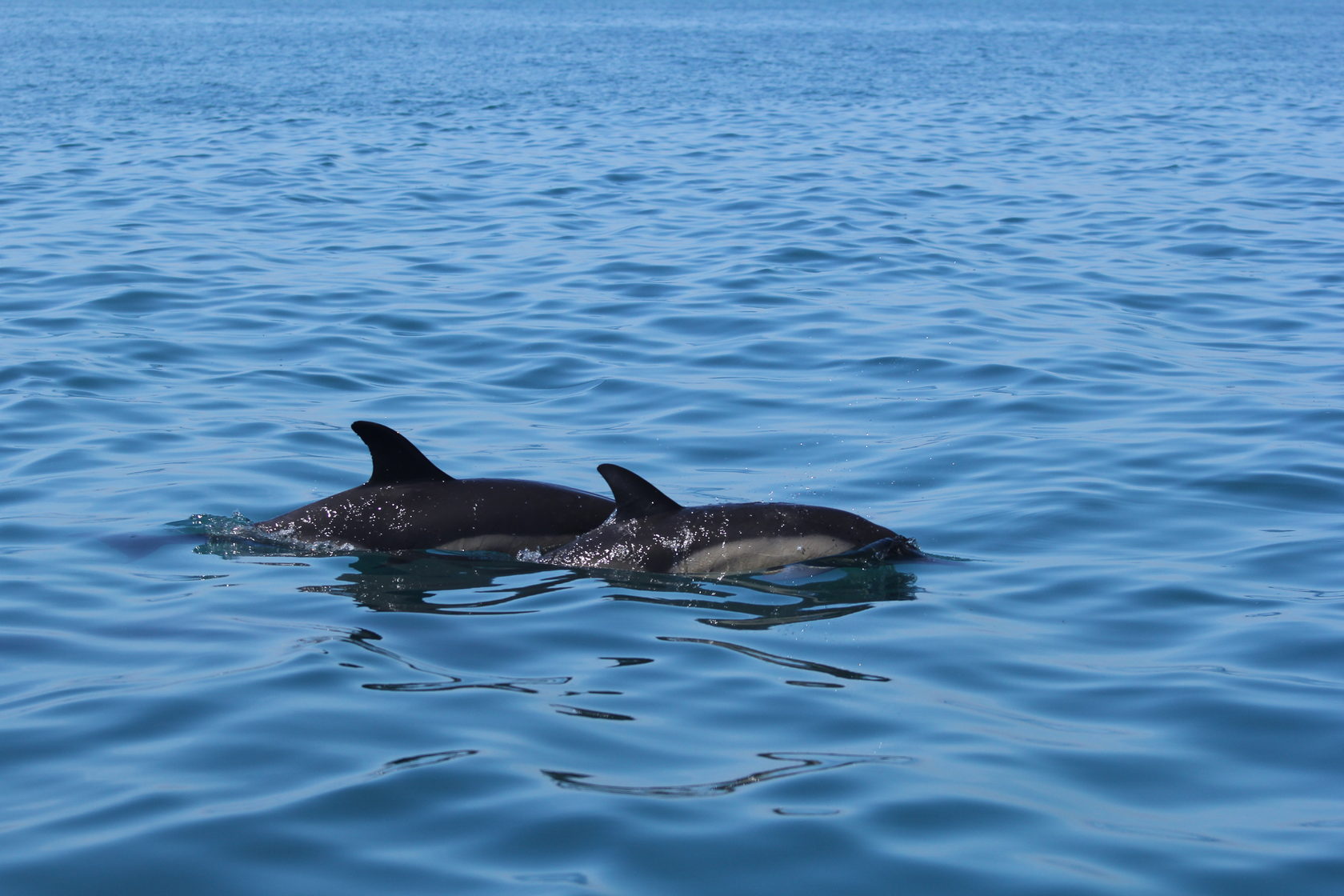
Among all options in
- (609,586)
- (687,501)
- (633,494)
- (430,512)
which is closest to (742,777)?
(609,586)

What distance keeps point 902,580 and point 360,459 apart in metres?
4.28

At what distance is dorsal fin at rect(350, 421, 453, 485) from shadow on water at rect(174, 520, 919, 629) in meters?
0.49

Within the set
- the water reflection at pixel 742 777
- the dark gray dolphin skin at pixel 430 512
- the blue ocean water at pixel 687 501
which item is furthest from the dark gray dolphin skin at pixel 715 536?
the water reflection at pixel 742 777

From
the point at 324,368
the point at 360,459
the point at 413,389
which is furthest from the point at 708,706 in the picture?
the point at 324,368

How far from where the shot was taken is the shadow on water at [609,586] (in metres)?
7.65

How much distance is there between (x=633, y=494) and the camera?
323 inches

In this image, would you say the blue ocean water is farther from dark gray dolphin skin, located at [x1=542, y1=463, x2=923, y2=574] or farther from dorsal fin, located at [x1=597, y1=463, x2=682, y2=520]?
dorsal fin, located at [x1=597, y1=463, x2=682, y2=520]

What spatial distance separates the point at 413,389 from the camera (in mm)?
12391

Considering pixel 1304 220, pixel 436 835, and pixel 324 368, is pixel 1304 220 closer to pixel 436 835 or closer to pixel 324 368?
pixel 324 368

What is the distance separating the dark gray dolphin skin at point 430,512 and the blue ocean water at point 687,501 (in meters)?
0.25

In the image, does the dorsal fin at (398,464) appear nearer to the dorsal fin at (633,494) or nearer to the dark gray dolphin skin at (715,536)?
the dark gray dolphin skin at (715,536)

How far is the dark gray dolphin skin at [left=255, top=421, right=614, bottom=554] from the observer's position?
8.61 metres

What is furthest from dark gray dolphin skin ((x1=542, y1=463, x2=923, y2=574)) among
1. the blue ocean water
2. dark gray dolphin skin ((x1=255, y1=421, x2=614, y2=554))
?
dark gray dolphin skin ((x1=255, y1=421, x2=614, y2=554))

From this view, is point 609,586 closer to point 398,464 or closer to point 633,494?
point 633,494
